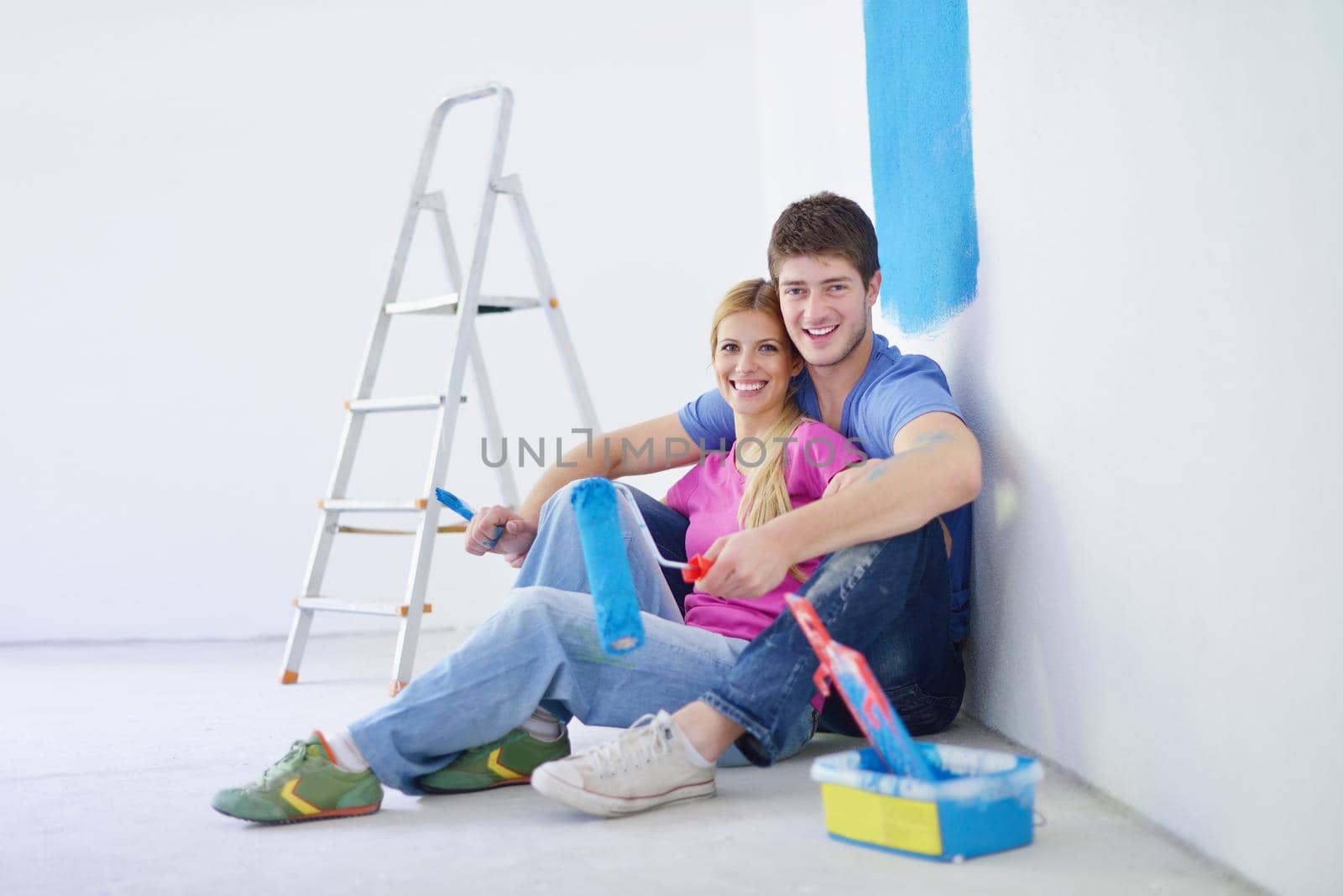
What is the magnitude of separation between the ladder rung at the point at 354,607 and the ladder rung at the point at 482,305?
2.46ft

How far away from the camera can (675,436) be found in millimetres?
2354

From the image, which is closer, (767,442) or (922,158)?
(767,442)

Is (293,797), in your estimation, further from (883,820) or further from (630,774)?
(883,820)

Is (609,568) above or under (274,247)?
under

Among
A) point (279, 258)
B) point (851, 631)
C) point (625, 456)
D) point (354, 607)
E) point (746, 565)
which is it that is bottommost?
point (354, 607)

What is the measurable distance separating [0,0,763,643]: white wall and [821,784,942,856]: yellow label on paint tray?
2.78 m

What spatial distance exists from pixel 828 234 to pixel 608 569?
78 centimetres

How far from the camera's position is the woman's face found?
2.06m

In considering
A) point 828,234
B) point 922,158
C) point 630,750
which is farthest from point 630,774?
point 922,158

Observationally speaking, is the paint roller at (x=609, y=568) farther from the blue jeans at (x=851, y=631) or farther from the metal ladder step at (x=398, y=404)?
the metal ladder step at (x=398, y=404)

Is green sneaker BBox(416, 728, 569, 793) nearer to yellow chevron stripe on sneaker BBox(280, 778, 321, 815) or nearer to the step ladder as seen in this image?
yellow chevron stripe on sneaker BBox(280, 778, 321, 815)

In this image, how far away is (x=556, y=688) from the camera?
5.48ft

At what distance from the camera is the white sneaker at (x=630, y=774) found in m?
1.51

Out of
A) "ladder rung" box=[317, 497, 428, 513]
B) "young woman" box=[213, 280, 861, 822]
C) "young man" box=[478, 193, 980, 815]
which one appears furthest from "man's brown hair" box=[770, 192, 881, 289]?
"ladder rung" box=[317, 497, 428, 513]
